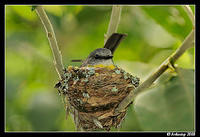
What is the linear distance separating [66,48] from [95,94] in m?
2.50

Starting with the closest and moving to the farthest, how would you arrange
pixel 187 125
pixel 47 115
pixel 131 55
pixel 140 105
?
pixel 187 125 → pixel 140 105 → pixel 47 115 → pixel 131 55

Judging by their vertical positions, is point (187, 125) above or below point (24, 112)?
above

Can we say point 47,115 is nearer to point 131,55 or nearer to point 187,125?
point 131,55

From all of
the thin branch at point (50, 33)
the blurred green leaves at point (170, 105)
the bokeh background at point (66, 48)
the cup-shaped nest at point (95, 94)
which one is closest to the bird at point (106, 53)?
the cup-shaped nest at point (95, 94)

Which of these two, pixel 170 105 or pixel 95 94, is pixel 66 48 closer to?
pixel 95 94

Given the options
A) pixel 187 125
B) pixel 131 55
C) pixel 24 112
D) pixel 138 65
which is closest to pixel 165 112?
pixel 187 125

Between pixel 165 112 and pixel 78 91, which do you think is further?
pixel 78 91

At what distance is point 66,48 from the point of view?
531 centimetres

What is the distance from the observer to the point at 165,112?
1.67m

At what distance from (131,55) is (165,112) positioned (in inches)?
134

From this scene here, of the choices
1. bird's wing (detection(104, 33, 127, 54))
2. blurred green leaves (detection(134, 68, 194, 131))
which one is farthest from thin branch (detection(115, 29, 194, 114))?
bird's wing (detection(104, 33, 127, 54))

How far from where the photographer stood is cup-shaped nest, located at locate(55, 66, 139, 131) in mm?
2920

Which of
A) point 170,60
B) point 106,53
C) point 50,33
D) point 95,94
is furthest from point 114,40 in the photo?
point 170,60

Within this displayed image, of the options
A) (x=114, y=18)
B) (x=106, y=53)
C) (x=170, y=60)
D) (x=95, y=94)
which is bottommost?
(x=95, y=94)
